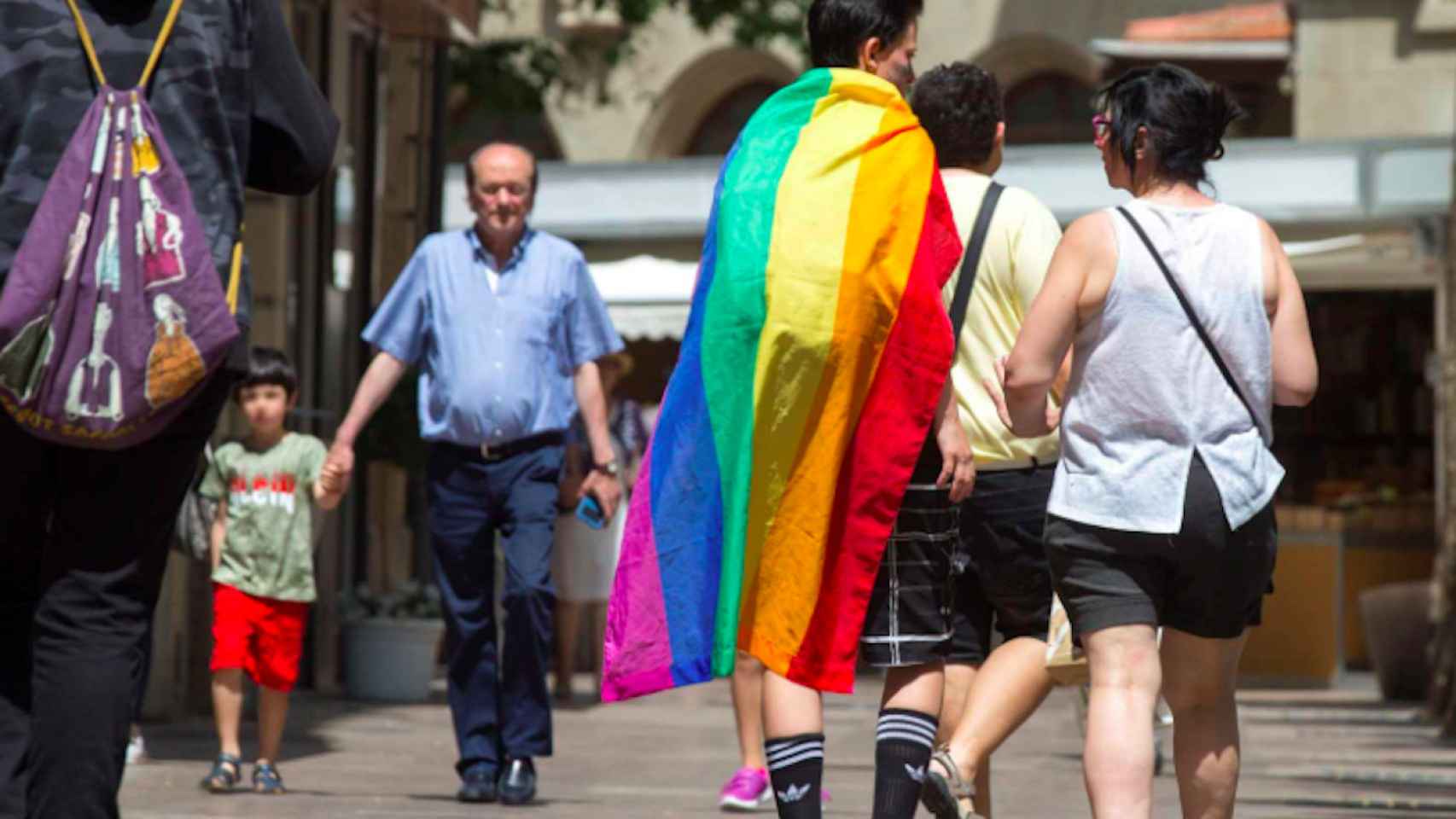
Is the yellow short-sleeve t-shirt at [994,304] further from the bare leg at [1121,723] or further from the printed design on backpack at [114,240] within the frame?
the printed design on backpack at [114,240]

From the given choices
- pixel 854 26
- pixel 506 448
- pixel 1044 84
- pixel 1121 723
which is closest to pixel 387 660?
pixel 506 448

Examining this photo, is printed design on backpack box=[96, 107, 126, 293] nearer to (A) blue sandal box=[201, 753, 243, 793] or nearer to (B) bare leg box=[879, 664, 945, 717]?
(B) bare leg box=[879, 664, 945, 717]

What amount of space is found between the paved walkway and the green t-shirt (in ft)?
2.24

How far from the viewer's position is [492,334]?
9.16m

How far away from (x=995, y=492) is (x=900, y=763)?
3.55 ft

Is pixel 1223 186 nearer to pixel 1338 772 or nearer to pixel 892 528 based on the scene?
pixel 1338 772

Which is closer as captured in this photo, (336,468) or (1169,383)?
(1169,383)

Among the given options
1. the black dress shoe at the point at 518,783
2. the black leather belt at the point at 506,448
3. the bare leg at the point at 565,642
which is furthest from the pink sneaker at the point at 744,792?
the bare leg at the point at 565,642

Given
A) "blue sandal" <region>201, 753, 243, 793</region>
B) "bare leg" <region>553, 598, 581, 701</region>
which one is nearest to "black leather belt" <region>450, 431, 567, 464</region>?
"blue sandal" <region>201, 753, 243, 793</region>

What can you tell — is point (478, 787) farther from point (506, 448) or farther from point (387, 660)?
point (387, 660)

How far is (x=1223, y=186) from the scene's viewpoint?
18.7 m

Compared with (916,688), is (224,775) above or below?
below

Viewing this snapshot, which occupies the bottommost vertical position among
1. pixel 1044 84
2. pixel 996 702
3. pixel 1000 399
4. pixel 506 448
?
pixel 996 702

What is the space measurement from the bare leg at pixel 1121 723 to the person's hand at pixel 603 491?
368cm
